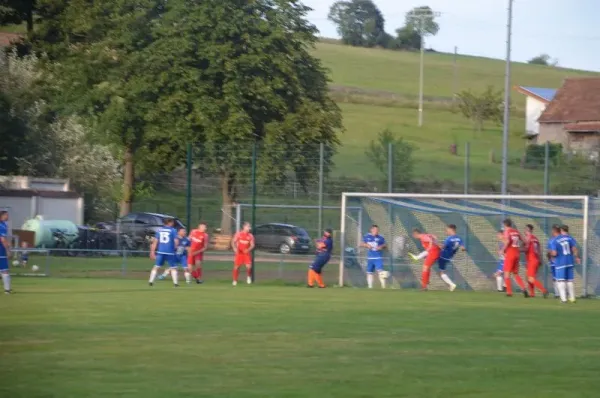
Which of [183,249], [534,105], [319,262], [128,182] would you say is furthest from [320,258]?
[534,105]

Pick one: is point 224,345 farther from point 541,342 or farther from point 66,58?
point 66,58

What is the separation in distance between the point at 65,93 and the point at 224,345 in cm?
4155

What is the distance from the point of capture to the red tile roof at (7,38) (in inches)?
2518

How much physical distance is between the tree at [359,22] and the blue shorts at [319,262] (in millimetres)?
88767

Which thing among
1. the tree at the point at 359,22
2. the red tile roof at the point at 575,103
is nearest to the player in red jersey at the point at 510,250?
the red tile roof at the point at 575,103

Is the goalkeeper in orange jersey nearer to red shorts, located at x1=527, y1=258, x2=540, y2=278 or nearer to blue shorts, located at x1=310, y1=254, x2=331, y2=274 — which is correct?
blue shorts, located at x1=310, y1=254, x2=331, y2=274

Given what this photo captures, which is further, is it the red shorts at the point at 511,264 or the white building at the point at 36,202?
the white building at the point at 36,202

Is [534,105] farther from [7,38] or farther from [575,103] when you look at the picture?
[7,38]

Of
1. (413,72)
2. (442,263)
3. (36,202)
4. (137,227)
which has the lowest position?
(442,263)

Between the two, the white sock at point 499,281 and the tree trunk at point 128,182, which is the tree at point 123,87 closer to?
the tree trunk at point 128,182

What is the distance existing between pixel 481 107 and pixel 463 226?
62.2m

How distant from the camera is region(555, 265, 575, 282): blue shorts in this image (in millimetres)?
26922

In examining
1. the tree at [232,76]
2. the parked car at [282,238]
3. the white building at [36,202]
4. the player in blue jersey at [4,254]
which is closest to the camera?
the player in blue jersey at [4,254]

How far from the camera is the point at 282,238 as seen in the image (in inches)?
1420
